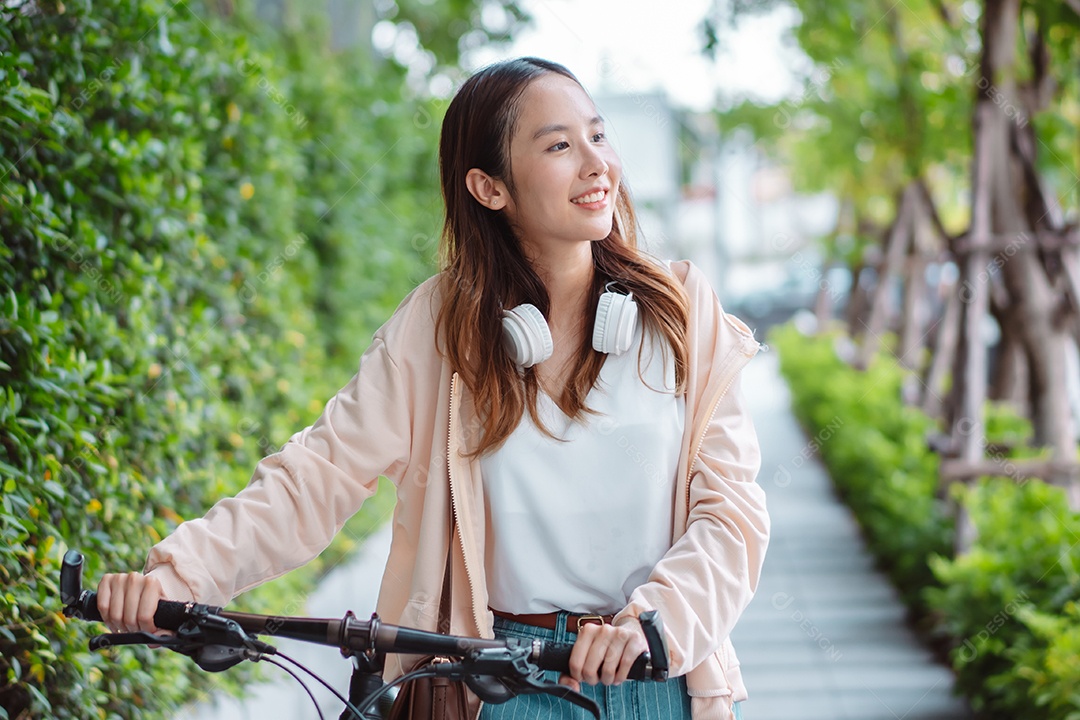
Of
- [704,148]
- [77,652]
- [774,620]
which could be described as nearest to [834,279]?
[704,148]

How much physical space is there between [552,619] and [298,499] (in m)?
0.49

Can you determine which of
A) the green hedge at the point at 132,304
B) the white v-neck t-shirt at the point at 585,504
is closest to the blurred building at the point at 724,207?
the white v-neck t-shirt at the point at 585,504

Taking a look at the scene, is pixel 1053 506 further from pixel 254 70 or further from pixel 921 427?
pixel 254 70

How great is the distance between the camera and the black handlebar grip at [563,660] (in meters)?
1.61

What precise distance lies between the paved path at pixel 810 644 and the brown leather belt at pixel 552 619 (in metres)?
1.82

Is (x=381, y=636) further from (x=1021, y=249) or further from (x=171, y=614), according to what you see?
(x=1021, y=249)

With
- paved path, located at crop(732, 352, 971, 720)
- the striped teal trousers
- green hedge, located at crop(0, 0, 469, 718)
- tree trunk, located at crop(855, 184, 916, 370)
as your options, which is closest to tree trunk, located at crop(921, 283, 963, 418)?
paved path, located at crop(732, 352, 971, 720)

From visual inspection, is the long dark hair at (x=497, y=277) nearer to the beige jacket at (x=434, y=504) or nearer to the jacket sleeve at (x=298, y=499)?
the beige jacket at (x=434, y=504)

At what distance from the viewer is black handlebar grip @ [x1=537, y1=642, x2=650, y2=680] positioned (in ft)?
5.27

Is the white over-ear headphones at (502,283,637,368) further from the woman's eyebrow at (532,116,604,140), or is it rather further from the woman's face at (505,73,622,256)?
the woman's eyebrow at (532,116,604,140)

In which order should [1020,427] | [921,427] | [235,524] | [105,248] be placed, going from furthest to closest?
1. [921,427]
2. [1020,427]
3. [105,248]
4. [235,524]

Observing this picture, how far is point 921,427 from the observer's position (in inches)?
341

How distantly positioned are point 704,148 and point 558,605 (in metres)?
20.9

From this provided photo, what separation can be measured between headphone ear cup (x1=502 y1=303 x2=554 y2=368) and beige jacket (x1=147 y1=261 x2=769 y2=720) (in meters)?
0.13
